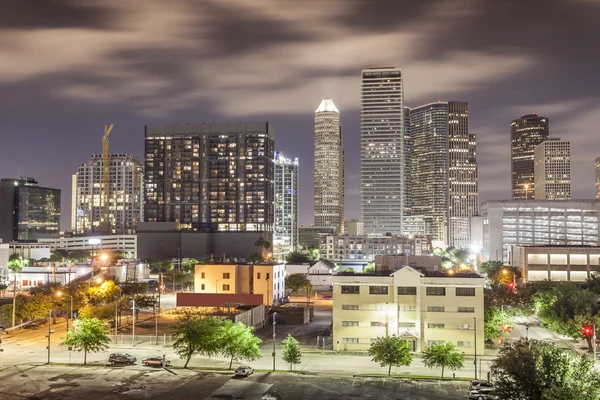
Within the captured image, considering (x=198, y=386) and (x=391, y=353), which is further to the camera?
(x=391, y=353)

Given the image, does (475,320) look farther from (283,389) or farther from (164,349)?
(164,349)

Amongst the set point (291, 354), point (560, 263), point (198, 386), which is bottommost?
point (198, 386)

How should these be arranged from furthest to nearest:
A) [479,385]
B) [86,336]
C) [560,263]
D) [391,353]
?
[560,263] < [86,336] < [391,353] < [479,385]

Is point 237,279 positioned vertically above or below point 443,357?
above

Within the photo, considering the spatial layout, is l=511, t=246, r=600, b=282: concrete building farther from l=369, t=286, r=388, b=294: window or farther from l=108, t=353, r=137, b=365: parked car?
l=108, t=353, r=137, b=365: parked car

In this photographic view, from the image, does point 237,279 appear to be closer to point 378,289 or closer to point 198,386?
point 378,289

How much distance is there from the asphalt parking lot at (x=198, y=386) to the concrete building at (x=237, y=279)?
6045 centimetres

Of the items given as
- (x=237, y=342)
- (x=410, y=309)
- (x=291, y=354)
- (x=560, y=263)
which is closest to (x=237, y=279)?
(x=410, y=309)

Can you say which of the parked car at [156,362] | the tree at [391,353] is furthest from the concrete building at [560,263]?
the parked car at [156,362]

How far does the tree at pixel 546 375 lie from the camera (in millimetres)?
41656

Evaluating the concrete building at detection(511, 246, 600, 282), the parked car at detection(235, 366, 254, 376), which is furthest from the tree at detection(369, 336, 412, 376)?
the concrete building at detection(511, 246, 600, 282)

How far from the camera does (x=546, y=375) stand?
147 ft

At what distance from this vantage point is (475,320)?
77688mm

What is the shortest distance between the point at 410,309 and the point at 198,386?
34.2 meters
